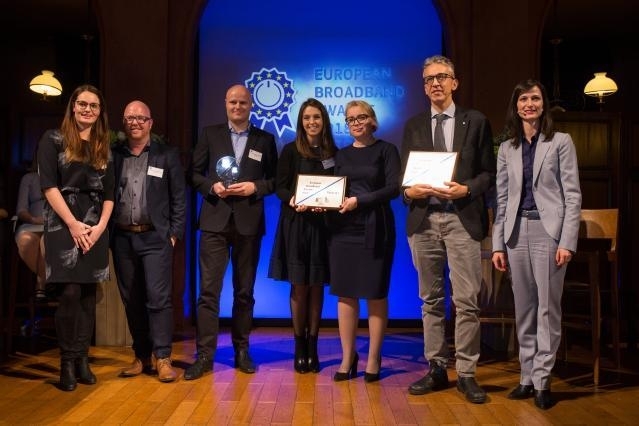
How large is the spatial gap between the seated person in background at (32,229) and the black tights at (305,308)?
2.18m

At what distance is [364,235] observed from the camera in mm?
3582

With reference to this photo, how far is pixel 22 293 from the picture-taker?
7.35 meters

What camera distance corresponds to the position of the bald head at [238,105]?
3.79 m

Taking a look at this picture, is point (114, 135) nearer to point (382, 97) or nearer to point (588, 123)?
point (382, 97)

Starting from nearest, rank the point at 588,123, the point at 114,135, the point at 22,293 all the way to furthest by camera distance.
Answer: the point at 114,135 < the point at 588,123 < the point at 22,293

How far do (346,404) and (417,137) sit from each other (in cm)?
143

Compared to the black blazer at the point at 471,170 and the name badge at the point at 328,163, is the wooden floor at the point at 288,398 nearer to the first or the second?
the black blazer at the point at 471,170

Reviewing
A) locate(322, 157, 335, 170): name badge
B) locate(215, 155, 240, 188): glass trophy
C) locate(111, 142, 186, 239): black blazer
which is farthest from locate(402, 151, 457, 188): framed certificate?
locate(111, 142, 186, 239): black blazer

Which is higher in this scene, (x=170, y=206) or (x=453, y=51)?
(x=453, y=51)

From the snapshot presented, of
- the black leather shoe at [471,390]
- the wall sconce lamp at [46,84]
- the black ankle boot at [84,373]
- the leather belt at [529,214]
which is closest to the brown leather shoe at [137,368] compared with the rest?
the black ankle boot at [84,373]

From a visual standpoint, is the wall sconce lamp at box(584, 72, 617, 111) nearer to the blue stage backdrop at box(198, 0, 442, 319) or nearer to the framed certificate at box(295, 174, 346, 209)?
the blue stage backdrop at box(198, 0, 442, 319)

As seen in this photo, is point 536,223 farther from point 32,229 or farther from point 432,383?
point 32,229

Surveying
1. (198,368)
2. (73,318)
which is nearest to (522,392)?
(198,368)

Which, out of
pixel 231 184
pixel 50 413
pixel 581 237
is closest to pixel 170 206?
pixel 231 184
